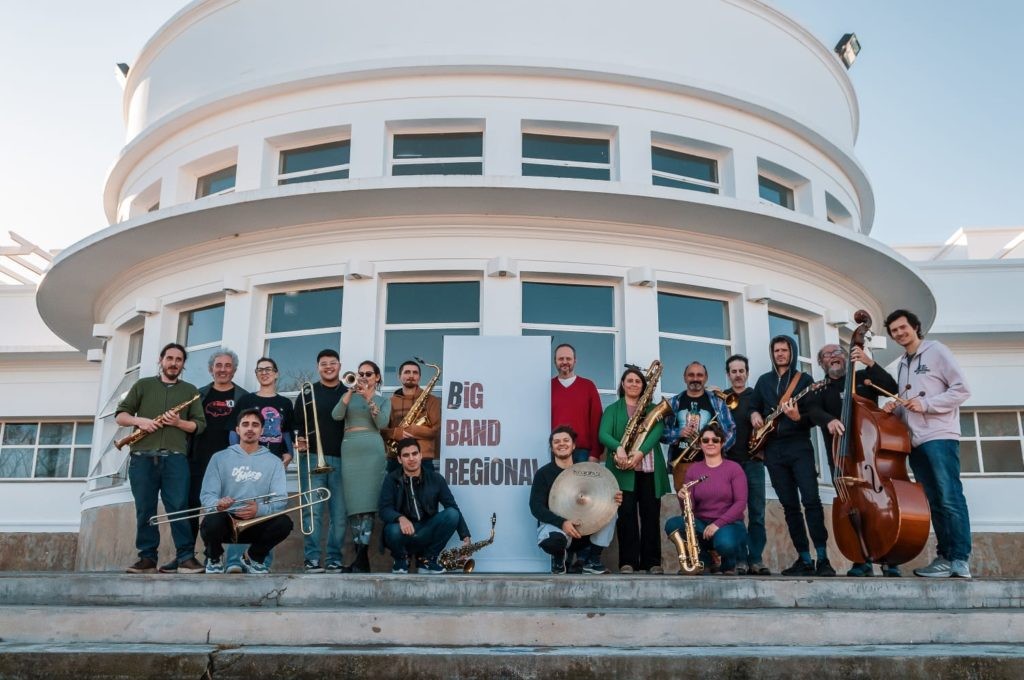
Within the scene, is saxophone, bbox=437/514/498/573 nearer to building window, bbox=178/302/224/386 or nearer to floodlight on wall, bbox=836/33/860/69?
building window, bbox=178/302/224/386

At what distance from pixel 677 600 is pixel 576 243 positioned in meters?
5.64

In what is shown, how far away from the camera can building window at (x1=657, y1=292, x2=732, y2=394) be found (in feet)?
35.1

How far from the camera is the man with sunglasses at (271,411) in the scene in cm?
846

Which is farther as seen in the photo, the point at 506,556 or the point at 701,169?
the point at 701,169

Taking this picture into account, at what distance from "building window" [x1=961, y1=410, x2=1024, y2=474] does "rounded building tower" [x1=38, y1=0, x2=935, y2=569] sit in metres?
3.59

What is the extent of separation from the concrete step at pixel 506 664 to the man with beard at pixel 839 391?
2.38 metres

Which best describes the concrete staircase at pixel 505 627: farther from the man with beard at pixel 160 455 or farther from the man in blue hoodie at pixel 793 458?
the man in blue hoodie at pixel 793 458

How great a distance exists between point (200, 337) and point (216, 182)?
2.37 m

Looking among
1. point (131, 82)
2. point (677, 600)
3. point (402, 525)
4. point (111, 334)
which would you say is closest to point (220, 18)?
point (131, 82)

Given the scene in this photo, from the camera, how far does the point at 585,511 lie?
7.87 m

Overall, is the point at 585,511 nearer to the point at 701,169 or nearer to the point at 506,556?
the point at 506,556

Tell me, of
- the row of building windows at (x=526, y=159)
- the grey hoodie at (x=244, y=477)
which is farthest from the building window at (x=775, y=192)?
the grey hoodie at (x=244, y=477)

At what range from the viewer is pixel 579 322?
10531 millimetres

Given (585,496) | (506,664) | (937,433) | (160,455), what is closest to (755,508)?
(585,496)
